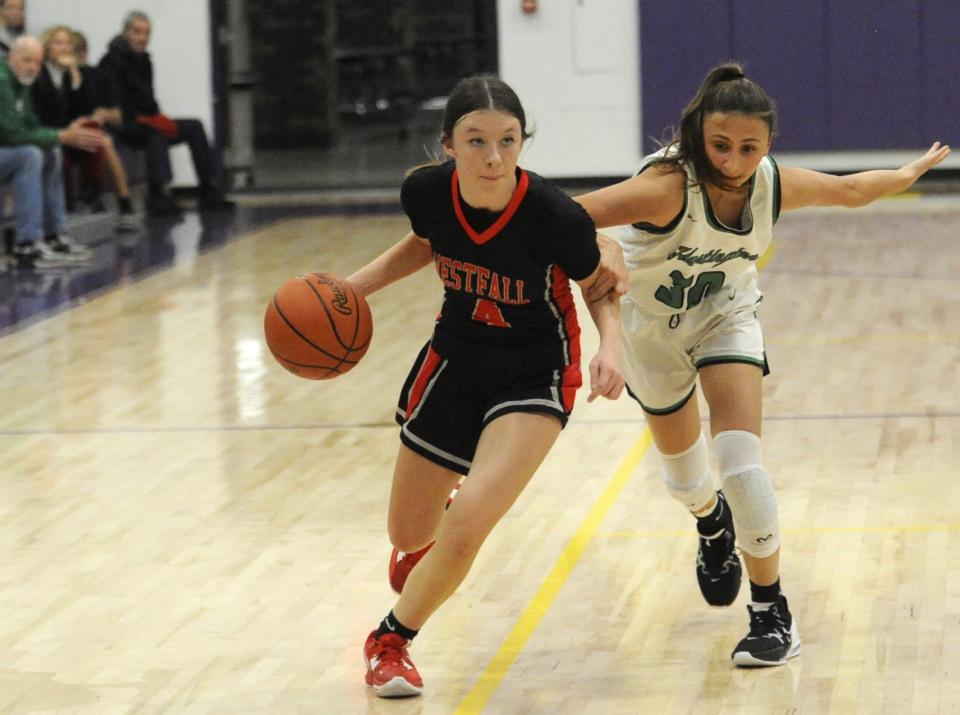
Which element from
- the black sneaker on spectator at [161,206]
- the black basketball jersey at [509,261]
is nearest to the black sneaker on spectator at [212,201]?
the black sneaker on spectator at [161,206]

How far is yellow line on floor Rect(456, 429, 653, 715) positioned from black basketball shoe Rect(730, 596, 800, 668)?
1.73 ft

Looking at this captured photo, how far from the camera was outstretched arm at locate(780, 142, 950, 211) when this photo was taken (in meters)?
3.79

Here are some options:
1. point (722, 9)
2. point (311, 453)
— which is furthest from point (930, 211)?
point (311, 453)

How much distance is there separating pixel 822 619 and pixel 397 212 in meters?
9.24

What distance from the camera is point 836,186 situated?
3840mm

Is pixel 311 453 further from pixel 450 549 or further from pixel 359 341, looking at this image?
pixel 450 549

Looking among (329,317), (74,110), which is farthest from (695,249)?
(74,110)

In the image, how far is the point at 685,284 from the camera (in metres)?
3.87

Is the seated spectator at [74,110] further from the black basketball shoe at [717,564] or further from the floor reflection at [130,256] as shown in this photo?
the black basketball shoe at [717,564]

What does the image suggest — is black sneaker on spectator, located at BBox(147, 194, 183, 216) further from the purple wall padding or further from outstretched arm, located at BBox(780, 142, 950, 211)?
outstretched arm, located at BBox(780, 142, 950, 211)

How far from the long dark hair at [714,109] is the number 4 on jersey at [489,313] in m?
0.52

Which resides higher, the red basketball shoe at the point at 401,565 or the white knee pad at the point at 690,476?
the white knee pad at the point at 690,476

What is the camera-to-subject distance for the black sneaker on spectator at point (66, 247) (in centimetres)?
1070

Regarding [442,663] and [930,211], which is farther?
[930,211]
